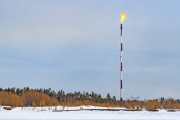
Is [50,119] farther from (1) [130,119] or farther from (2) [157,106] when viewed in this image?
(2) [157,106]

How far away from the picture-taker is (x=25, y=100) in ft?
72.7

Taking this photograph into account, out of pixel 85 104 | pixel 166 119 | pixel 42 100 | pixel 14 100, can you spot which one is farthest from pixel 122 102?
pixel 166 119

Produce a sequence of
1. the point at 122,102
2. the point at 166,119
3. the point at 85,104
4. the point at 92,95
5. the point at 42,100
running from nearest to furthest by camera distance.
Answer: the point at 166,119 < the point at 42,100 < the point at 85,104 < the point at 122,102 < the point at 92,95

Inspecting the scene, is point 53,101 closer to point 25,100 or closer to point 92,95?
point 25,100

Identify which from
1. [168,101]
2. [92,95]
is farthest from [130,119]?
[92,95]

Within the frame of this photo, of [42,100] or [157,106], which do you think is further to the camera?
[42,100]

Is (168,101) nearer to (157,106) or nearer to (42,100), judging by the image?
(157,106)

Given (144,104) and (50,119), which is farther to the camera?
(144,104)

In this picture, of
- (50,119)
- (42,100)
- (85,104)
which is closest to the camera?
(50,119)

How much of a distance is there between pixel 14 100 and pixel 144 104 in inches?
429

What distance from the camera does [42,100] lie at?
72.3ft

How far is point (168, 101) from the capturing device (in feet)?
70.2

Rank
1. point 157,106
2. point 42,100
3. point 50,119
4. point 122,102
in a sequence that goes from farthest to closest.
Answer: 1. point 122,102
2. point 42,100
3. point 157,106
4. point 50,119

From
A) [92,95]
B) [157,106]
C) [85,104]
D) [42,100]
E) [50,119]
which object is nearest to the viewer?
[50,119]
